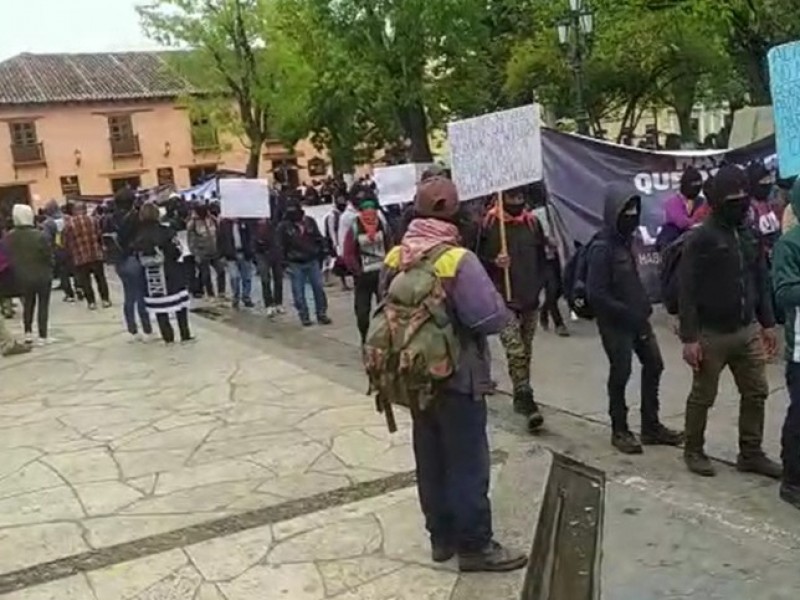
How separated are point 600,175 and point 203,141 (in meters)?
39.7

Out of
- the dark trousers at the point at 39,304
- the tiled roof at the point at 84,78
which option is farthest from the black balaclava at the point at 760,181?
the tiled roof at the point at 84,78

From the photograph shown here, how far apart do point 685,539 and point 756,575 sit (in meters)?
0.47

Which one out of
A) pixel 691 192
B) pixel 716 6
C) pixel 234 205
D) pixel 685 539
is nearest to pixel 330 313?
pixel 234 205

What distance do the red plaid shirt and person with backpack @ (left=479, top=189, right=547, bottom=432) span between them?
8723 millimetres

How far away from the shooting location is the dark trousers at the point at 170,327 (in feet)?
36.3

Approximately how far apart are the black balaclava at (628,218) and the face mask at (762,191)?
299cm

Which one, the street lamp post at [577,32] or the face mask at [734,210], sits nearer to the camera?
the face mask at [734,210]

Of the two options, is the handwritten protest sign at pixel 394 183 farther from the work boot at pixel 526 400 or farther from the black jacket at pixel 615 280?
the black jacket at pixel 615 280

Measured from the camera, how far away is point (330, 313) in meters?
13.1

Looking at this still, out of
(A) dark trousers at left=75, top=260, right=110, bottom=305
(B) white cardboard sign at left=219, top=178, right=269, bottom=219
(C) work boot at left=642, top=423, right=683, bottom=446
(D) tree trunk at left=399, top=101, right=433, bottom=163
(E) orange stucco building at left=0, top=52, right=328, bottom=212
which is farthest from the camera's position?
(E) orange stucco building at left=0, top=52, right=328, bottom=212

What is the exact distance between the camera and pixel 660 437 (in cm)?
617

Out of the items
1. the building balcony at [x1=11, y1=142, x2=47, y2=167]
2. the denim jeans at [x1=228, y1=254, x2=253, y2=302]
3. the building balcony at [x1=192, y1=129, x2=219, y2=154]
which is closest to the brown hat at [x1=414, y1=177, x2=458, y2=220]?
the denim jeans at [x1=228, y1=254, x2=253, y2=302]

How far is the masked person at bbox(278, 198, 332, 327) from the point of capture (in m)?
12.0

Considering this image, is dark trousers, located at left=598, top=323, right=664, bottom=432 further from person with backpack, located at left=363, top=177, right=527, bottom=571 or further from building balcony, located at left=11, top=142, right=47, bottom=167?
building balcony, located at left=11, top=142, right=47, bottom=167
